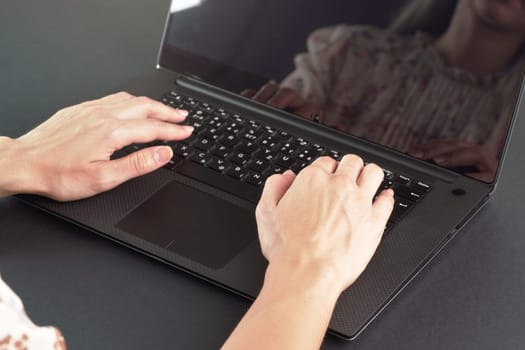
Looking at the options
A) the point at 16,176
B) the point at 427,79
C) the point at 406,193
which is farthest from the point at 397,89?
the point at 16,176

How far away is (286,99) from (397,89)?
166 millimetres

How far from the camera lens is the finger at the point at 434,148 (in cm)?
110

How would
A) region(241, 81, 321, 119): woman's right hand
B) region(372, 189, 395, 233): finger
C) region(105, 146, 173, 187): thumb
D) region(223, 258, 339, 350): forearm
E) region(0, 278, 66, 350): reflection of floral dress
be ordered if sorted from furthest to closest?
region(241, 81, 321, 119): woman's right hand → region(105, 146, 173, 187): thumb → region(372, 189, 395, 233): finger → region(223, 258, 339, 350): forearm → region(0, 278, 66, 350): reflection of floral dress

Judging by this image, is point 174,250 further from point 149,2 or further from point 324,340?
point 149,2

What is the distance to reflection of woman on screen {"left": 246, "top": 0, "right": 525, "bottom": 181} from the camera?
1.06 metres

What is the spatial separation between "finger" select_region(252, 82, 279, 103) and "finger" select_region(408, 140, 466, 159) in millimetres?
217

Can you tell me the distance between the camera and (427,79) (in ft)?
3.65

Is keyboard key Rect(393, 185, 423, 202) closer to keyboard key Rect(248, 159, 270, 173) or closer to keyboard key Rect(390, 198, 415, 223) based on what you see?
keyboard key Rect(390, 198, 415, 223)

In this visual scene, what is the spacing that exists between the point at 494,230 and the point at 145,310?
45 cm

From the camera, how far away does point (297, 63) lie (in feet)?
3.94

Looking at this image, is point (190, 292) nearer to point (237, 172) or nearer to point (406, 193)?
point (237, 172)

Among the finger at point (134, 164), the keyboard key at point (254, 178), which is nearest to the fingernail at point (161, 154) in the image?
the finger at point (134, 164)

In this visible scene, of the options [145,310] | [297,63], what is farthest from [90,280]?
[297,63]

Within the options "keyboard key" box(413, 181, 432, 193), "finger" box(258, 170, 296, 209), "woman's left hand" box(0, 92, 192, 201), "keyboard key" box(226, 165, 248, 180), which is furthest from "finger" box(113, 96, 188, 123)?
"keyboard key" box(413, 181, 432, 193)
